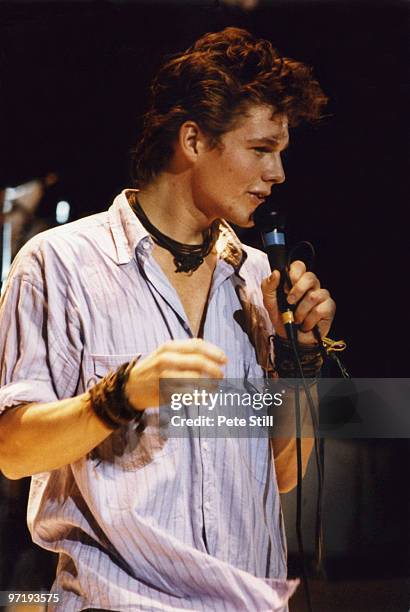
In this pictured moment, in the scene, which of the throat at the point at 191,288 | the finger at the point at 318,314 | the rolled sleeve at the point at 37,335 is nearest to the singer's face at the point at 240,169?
the throat at the point at 191,288

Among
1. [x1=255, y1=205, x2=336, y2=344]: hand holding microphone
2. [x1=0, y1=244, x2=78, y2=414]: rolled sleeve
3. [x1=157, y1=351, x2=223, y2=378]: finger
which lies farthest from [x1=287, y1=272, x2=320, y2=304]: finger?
[x1=0, y1=244, x2=78, y2=414]: rolled sleeve

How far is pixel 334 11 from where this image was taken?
5.68ft

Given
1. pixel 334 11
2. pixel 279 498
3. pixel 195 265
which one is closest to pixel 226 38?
pixel 334 11

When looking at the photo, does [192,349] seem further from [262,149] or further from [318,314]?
[262,149]

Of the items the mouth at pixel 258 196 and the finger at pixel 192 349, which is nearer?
the finger at pixel 192 349

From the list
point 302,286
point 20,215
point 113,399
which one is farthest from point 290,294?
point 20,215

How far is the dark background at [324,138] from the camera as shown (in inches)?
63.9

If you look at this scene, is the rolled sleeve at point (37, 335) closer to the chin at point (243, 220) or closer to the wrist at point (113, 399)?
the wrist at point (113, 399)

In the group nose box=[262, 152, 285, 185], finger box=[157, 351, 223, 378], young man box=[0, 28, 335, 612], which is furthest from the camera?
nose box=[262, 152, 285, 185]

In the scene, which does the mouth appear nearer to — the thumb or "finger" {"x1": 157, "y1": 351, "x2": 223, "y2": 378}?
the thumb

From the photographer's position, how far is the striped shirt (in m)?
1.37

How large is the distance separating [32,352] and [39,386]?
2.8 inches

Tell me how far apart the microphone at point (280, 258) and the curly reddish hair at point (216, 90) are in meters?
0.23

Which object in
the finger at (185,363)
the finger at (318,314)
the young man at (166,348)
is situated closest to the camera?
the finger at (185,363)
